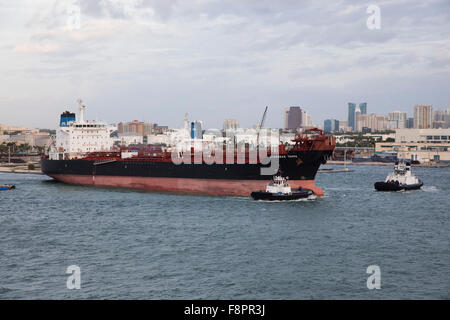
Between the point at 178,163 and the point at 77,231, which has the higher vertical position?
the point at 178,163

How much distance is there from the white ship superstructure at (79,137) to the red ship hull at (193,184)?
24.2 ft

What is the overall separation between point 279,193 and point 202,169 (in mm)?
7142

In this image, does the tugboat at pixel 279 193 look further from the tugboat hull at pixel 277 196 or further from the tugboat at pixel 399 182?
the tugboat at pixel 399 182

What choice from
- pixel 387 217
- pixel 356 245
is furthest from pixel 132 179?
pixel 356 245

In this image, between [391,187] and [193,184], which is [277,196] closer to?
[193,184]

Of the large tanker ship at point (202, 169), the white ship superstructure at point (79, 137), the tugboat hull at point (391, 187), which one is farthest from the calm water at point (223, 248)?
the white ship superstructure at point (79, 137)

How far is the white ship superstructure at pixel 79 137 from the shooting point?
176ft

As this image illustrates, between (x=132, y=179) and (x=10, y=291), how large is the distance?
28.0 metres

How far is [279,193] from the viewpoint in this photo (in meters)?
34.7

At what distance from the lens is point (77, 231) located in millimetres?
25578

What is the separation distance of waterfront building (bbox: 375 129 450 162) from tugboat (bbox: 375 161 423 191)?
205 ft

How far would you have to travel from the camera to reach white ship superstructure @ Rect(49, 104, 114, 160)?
2111 inches

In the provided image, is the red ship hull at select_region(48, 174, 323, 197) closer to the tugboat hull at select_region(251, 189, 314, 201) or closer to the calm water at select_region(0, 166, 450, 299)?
the calm water at select_region(0, 166, 450, 299)
